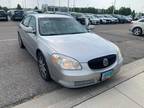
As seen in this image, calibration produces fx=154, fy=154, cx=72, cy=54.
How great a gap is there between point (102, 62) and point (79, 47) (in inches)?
21.8

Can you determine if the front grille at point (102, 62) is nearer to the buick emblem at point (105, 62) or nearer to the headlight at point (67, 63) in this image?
the buick emblem at point (105, 62)

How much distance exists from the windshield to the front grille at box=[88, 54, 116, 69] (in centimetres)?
138

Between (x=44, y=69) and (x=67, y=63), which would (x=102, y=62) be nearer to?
(x=67, y=63)

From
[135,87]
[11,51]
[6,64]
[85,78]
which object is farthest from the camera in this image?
[11,51]

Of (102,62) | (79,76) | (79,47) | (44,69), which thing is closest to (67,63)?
(79,76)

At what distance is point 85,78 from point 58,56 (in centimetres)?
64

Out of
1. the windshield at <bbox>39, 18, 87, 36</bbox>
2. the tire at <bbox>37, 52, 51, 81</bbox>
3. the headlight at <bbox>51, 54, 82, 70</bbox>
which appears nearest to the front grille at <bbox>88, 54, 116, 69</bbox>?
the headlight at <bbox>51, 54, 82, 70</bbox>

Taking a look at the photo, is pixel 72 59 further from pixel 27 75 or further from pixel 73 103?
pixel 27 75

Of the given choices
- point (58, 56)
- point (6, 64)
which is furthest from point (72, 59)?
point (6, 64)

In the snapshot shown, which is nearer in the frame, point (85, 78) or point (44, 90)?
point (85, 78)

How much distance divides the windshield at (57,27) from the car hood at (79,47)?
0.29 meters

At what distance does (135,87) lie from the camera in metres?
3.43

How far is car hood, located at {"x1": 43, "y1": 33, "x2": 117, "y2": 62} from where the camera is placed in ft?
9.54

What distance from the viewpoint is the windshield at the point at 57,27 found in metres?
3.89
